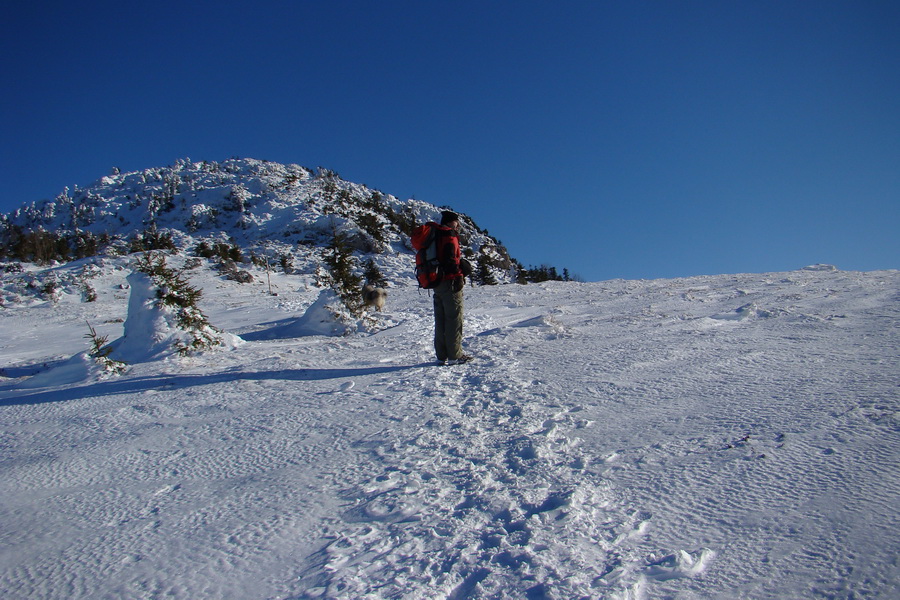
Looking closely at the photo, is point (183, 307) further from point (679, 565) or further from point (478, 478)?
point (679, 565)

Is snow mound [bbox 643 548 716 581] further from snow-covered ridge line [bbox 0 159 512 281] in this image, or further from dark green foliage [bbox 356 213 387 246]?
dark green foliage [bbox 356 213 387 246]

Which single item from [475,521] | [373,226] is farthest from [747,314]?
[373,226]

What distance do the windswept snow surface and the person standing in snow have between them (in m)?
0.31

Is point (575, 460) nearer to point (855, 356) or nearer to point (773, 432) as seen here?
point (773, 432)

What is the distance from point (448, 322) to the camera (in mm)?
4570

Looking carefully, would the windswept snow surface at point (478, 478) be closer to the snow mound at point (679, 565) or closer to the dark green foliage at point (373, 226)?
the snow mound at point (679, 565)

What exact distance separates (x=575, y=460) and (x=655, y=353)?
235 cm

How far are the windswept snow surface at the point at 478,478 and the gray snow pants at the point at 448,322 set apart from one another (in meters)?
0.28

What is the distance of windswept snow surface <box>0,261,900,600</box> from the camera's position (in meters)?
1.47

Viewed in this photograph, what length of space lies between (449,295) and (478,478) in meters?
2.57

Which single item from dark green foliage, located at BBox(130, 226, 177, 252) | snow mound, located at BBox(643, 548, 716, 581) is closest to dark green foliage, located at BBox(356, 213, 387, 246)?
dark green foliage, located at BBox(130, 226, 177, 252)

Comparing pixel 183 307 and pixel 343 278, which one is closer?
pixel 183 307

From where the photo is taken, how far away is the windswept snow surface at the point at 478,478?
147cm

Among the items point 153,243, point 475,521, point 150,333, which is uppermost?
point 153,243
